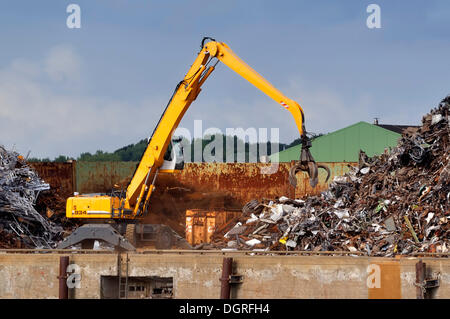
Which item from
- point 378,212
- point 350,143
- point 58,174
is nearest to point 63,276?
point 378,212

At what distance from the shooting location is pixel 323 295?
11094 millimetres

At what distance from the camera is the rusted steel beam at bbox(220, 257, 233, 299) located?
11016mm

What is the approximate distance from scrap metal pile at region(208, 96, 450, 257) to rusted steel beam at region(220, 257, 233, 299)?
5078 millimetres

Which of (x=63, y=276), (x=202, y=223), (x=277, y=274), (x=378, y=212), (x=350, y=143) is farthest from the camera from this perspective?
(x=350, y=143)

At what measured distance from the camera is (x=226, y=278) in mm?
11016

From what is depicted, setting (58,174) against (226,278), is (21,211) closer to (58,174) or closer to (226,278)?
(58,174)

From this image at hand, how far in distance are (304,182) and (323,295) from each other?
491 inches

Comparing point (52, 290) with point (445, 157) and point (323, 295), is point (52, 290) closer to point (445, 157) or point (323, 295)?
point (323, 295)

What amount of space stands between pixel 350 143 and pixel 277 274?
29.2 meters

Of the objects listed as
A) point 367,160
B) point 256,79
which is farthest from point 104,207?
point 367,160

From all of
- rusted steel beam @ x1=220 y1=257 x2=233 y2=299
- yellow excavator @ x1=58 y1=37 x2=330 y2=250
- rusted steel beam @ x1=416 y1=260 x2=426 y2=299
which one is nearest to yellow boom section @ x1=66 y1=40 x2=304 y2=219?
yellow excavator @ x1=58 y1=37 x2=330 y2=250

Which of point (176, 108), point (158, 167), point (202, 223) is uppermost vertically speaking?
point (176, 108)

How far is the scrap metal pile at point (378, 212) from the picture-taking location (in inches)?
598

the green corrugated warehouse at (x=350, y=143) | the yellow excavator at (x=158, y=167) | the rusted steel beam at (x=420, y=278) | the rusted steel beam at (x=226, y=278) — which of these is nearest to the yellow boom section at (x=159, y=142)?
the yellow excavator at (x=158, y=167)
